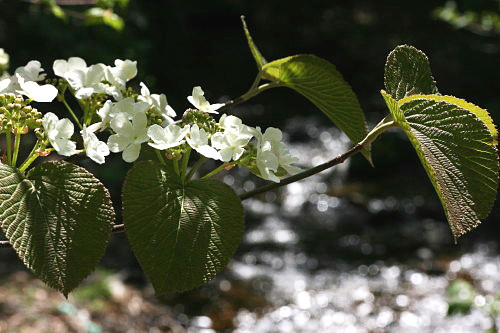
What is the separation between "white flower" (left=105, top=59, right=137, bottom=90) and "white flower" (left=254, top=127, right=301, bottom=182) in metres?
0.18

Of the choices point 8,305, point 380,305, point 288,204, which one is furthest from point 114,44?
point 380,305

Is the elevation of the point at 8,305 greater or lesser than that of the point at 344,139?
greater

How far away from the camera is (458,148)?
1.88 ft

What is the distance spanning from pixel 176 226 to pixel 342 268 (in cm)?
425

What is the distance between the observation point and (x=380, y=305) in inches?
165

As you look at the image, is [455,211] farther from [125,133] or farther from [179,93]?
[179,93]

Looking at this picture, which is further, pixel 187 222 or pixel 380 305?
pixel 380 305

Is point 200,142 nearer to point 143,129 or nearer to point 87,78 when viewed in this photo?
point 143,129

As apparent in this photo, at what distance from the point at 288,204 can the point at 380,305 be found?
5.21 ft

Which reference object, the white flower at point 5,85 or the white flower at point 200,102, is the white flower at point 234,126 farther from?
the white flower at point 5,85

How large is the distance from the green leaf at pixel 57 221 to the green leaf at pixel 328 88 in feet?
0.92

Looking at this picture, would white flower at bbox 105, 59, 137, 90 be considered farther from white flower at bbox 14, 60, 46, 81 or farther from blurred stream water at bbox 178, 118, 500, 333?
blurred stream water at bbox 178, 118, 500, 333

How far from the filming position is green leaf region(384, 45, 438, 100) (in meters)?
0.65

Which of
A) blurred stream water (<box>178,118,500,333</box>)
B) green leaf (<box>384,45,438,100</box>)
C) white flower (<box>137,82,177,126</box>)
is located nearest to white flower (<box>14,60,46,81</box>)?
white flower (<box>137,82,177,126</box>)
